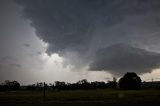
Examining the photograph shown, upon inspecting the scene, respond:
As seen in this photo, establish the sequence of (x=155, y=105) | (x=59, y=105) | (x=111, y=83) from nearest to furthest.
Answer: (x=155, y=105), (x=59, y=105), (x=111, y=83)

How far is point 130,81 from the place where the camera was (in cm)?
9219

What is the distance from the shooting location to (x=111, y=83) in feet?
526

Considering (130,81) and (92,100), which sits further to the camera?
(130,81)

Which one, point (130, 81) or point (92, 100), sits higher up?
point (130, 81)

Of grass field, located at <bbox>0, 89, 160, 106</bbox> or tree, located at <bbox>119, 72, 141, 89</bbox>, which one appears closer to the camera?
grass field, located at <bbox>0, 89, 160, 106</bbox>

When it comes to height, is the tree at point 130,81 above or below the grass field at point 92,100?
above

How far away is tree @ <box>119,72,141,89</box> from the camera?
91.2 meters

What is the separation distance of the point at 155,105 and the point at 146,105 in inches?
38.3

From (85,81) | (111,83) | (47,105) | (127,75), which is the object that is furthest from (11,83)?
(47,105)

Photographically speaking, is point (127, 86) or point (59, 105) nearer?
point (59, 105)

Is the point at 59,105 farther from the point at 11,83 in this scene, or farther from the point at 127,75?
the point at 11,83

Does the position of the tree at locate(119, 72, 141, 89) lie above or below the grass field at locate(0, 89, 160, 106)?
above

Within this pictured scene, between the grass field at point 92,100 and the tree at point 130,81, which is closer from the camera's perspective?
the grass field at point 92,100

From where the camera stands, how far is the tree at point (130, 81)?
9119 cm
